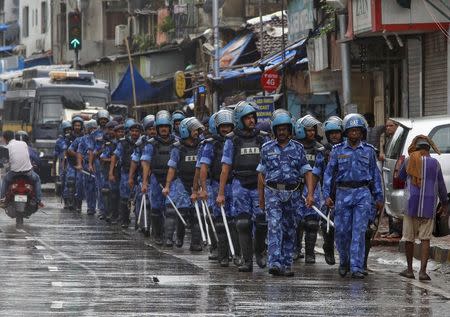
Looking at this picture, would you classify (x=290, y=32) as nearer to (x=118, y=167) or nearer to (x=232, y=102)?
(x=232, y=102)

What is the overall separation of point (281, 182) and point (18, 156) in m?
11.5

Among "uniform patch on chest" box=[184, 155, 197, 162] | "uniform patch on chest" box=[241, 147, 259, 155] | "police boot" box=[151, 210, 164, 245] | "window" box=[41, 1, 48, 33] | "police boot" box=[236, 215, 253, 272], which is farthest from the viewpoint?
"window" box=[41, 1, 48, 33]

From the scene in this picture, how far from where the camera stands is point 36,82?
144ft

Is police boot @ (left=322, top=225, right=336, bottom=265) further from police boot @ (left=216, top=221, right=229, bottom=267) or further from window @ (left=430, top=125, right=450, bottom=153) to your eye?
window @ (left=430, top=125, right=450, bottom=153)

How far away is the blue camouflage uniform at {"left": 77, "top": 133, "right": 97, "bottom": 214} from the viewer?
106 feet

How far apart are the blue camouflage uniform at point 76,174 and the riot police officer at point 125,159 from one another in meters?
4.53

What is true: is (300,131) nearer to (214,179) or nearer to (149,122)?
(214,179)

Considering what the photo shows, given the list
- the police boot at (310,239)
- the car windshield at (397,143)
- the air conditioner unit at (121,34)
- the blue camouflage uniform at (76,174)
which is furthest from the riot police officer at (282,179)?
the air conditioner unit at (121,34)

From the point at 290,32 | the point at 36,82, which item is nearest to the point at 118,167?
the point at 290,32

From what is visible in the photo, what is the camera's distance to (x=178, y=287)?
619 inches

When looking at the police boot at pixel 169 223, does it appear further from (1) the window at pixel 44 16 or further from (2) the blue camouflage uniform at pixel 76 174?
(1) the window at pixel 44 16

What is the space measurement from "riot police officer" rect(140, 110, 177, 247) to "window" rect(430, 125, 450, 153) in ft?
16.2

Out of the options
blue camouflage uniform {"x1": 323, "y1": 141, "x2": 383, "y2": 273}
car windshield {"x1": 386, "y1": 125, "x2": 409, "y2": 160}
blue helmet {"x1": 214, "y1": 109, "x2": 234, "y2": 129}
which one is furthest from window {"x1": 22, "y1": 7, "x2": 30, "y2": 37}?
blue camouflage uniform {"x1": 323, "y1": 141, "x2": 383, "y2": 273}

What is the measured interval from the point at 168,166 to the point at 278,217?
5.58 m
